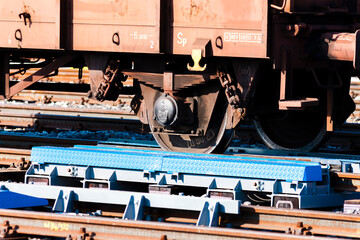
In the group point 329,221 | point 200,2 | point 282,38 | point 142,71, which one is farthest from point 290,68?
point 329,221

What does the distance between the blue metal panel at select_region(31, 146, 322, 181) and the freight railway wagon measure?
37.6 inches

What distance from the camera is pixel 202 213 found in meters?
8.75

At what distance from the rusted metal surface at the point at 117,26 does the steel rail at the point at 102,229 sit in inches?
136

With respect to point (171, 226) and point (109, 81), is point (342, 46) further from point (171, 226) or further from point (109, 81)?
point (171, 226)

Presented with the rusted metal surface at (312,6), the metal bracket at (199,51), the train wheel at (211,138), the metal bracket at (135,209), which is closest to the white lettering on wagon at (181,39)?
the metal bracket at (199,51)

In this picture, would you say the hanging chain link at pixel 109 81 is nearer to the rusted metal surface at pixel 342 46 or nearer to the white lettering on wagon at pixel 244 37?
the white lettering on wagon at pixel 244 37

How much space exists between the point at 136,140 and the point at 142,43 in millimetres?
2306

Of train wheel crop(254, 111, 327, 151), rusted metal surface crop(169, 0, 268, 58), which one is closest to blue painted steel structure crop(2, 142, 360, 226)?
rusted metal surface crop(169, 0, 268, 58)

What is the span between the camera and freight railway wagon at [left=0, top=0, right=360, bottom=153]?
35.7 feet

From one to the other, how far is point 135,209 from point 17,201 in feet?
4.25

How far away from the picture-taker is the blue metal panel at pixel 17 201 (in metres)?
9.48

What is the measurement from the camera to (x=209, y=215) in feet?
29.0

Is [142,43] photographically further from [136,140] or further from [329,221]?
[329,221]

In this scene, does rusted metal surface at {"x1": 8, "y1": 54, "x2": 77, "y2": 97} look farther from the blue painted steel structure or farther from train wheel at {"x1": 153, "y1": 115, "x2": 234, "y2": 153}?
the blue painted steel structure
